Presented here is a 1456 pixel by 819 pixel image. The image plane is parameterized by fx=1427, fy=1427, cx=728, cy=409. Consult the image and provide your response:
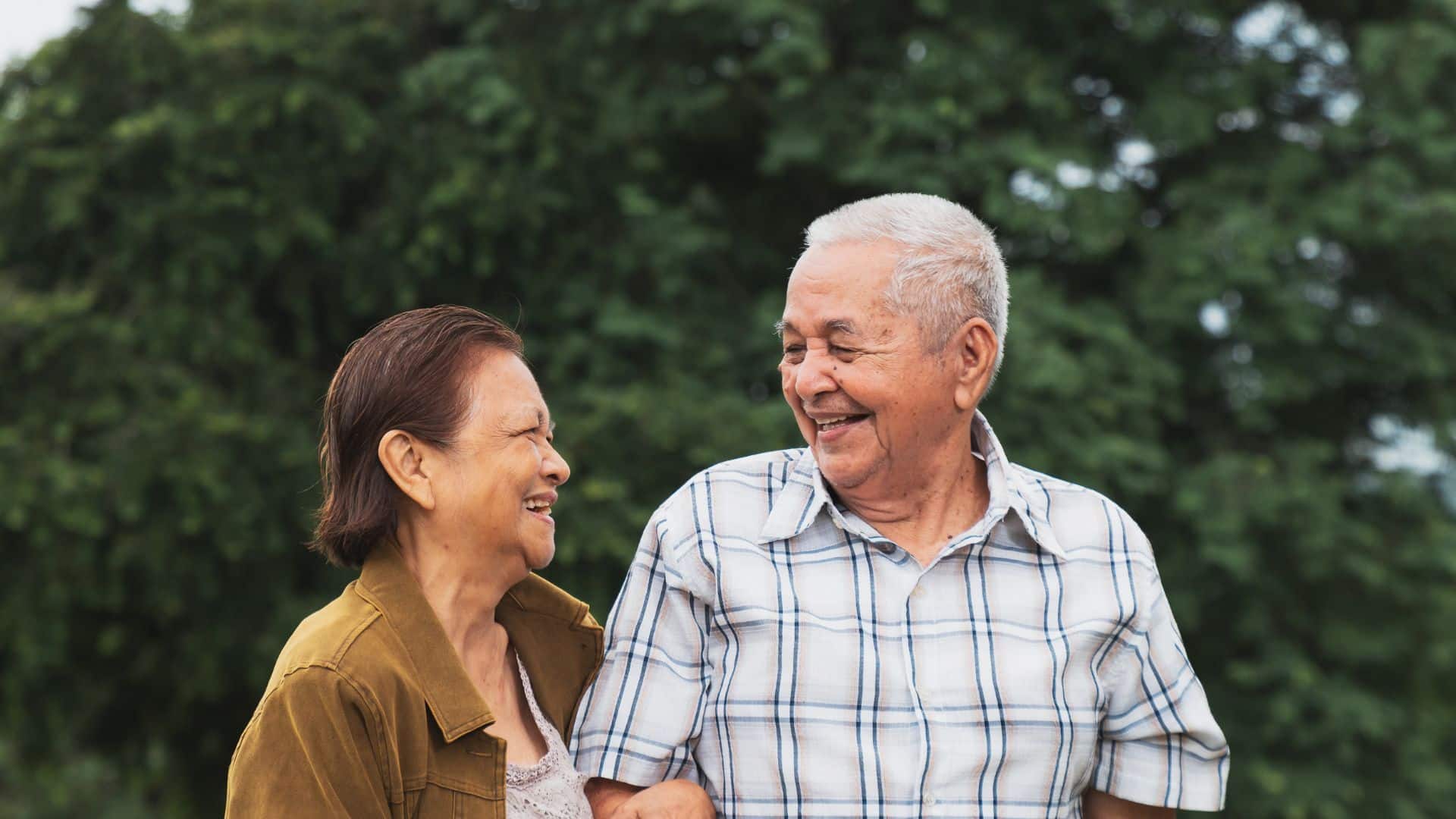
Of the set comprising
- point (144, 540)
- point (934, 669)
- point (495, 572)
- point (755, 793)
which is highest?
point (495, 572)

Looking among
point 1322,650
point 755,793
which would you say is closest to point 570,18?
point 1322,650

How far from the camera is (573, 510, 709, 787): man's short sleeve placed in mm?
2164

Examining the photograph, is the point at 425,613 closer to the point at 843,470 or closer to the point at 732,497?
the point at 732,497

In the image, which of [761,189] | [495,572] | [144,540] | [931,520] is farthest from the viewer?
[761,189]

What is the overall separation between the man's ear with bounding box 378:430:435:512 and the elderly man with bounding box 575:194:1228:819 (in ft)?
1.24

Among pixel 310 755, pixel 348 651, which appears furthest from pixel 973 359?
pixel 310 755

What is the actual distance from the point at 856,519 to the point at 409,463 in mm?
705

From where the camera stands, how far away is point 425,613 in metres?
1.99

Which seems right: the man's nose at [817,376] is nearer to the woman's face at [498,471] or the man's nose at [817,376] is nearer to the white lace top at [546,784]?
the woman's face at [498,471]

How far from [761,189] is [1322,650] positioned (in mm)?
3063

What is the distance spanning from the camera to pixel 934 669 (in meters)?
2.15

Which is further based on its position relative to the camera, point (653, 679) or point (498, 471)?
point (653, 679)

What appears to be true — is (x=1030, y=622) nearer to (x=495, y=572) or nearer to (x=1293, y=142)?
(x=495, y=572)

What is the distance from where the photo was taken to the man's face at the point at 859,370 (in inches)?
85.4
